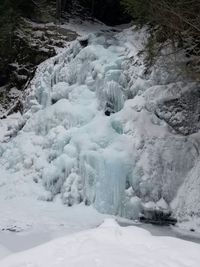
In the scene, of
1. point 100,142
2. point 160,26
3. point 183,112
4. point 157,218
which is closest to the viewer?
point 157,218

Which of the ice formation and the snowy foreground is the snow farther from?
the snowy foreground

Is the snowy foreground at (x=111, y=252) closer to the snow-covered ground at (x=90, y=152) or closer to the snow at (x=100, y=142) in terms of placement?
the snow-covered ground at (x=90, y=152)

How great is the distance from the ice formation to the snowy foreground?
198 inches

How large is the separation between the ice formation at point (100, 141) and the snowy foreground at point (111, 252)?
198 inches

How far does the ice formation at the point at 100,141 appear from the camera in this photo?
9.15 meters

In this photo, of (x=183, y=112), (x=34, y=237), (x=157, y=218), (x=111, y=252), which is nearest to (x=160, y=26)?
(x=183, y=112)

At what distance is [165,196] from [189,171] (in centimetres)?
74

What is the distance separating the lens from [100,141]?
382 inches

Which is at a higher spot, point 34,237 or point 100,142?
point 100,142

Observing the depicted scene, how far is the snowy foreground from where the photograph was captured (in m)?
3.24

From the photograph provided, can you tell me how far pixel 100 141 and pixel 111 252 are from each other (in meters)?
6.35

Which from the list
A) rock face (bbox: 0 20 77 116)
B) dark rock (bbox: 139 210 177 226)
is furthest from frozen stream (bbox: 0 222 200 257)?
rock face (bbox: 0 20 77 116)

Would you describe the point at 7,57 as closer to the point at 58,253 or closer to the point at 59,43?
the point at 59,43

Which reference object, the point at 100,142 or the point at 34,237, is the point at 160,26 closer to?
the point at 100,142
